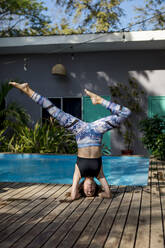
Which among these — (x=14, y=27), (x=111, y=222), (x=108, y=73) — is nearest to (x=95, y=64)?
(x=108, y=73)

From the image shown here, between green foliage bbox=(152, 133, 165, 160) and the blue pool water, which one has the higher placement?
green foliage bbox=(152, 133, 165, 160)

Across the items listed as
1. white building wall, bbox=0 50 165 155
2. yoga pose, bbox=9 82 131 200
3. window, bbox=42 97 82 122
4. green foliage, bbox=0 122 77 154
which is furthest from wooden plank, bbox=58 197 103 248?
window, bbox=42 97 82 122

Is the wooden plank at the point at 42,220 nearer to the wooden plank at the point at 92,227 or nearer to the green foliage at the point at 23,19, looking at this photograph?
the wooden plank at the point at 92,227

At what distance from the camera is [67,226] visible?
2.77m

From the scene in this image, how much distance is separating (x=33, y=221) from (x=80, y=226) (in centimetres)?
50

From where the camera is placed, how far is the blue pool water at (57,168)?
5629 mm

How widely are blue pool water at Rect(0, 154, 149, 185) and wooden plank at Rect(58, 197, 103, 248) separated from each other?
1.90 m

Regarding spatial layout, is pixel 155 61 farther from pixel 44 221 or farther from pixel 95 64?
pixel 44 221

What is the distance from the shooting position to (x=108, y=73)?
30.7 feet

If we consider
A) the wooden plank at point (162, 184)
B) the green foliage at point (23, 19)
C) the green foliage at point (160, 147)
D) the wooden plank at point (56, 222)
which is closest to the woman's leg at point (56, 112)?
the wooden plank at point (56, 222)

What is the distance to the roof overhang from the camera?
8.04 meters

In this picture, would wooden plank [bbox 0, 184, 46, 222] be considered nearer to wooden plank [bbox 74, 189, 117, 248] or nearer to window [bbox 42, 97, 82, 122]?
wooden plank [bbox 74, 189, 117, 248]

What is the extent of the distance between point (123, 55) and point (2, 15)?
12169 millimetres

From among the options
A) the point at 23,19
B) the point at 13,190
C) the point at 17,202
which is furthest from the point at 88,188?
the point at 23,19
